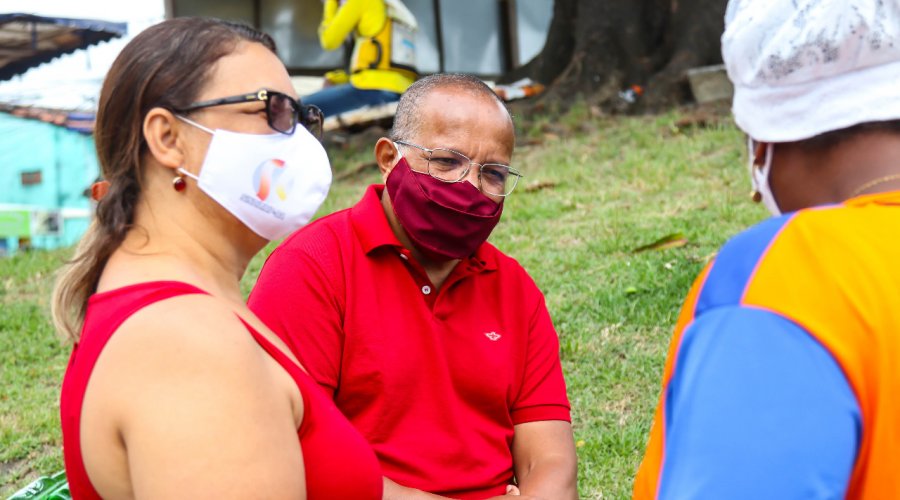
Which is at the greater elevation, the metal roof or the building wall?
the metal roof

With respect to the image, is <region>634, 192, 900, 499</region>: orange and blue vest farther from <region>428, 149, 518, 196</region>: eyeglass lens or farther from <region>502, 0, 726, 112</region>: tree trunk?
<region>502, 0, 726, 112</region>: tree trunk

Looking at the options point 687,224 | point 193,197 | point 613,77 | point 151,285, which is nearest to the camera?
point 151,285

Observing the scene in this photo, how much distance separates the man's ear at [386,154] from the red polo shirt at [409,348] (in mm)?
160

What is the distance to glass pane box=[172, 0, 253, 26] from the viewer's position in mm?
12539

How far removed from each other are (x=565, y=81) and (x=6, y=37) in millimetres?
5638

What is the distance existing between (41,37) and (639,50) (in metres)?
6.07

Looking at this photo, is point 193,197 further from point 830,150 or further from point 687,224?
point 687,224

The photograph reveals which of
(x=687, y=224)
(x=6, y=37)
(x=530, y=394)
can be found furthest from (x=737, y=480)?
(x=6, y=37)

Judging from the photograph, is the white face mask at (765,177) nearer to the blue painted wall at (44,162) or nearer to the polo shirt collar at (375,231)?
the polo shirt collar at (375,231)

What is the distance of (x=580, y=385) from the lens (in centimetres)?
482

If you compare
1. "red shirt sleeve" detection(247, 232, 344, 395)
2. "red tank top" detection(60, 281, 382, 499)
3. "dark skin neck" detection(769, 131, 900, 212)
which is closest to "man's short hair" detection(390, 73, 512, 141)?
"red shirt sleeve" detection(247, 232, 344, 395)

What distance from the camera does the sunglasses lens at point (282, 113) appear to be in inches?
81.2

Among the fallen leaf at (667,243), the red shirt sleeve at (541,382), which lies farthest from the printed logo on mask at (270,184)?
the fallen leaf at (667,243)

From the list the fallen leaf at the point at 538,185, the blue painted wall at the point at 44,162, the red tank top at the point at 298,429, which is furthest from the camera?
the blue painted wall at the point at 44,162
